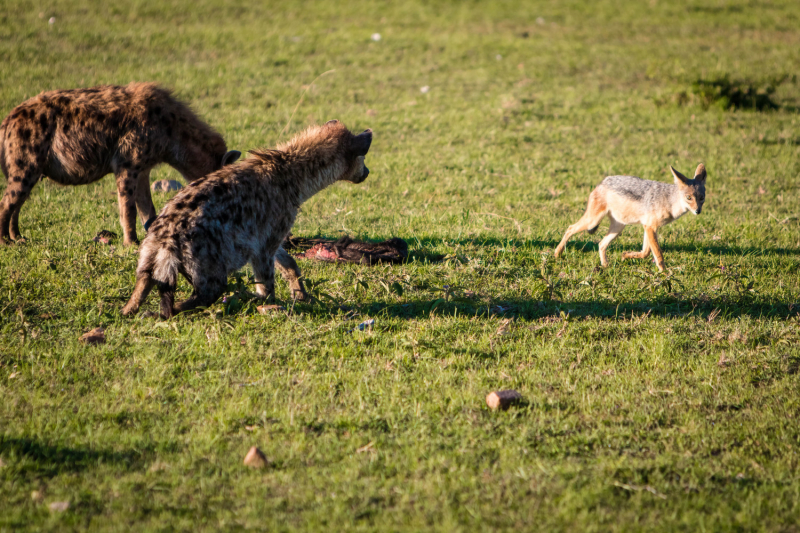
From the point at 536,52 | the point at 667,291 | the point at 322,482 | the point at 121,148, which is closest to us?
the point at 322,482

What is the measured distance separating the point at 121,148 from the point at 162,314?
3052mm

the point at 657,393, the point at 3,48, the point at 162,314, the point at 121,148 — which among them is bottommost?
the point at 657,393

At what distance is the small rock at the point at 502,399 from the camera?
4883 mm

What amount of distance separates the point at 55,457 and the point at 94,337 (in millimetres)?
1640

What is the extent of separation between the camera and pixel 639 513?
3.82 metres

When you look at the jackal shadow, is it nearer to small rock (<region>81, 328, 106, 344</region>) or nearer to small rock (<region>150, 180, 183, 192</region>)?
small rock (<region>81, 328, 106, 344</region>)

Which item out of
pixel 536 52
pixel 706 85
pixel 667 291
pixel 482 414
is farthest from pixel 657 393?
pixel 536 52

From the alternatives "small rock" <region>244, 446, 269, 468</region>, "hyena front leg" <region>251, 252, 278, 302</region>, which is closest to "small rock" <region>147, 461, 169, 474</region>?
"small rock" <region>244, 446, 269, 468</region>

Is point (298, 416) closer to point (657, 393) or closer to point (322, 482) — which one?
point (322, 482)

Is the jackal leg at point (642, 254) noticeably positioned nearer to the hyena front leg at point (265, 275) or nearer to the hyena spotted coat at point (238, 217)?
the hyena spotted coat at point (238, 217)

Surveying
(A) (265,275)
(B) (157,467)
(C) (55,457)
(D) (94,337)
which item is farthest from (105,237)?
(B) (157,467)

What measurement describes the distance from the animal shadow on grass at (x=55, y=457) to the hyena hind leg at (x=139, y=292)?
1.71 m

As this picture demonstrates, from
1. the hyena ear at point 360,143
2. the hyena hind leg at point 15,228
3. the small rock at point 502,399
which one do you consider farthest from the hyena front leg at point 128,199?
the small rock at point 502,399

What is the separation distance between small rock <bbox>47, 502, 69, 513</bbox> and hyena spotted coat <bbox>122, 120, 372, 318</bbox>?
2189 millimetres
